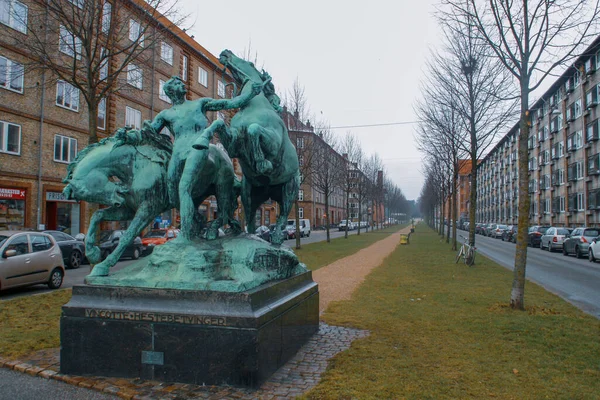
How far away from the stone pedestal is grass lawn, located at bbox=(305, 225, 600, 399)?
2.26 ft

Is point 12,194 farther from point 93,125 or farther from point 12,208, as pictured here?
point 93,125

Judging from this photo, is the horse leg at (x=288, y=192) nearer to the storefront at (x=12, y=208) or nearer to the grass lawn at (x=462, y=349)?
the grass lawn at (x=462, y=349)

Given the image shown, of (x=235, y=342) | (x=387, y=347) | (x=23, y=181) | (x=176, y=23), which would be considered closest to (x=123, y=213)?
(x=235, y=342)

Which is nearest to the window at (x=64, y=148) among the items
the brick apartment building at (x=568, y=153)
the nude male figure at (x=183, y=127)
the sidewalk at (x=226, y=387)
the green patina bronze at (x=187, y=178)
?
the green patina bronze at (x=187, y=178)

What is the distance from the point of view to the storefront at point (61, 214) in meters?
26.1

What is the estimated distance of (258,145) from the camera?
488 centimetres

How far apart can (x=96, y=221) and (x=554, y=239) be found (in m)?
30.6

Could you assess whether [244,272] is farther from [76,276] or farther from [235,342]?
[76,276]

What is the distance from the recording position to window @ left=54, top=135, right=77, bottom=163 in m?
26.0

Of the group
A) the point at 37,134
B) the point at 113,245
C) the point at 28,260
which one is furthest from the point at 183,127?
the point at 37,134

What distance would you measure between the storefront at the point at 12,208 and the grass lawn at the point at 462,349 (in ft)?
66.6

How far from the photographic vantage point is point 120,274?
4797 millimetres

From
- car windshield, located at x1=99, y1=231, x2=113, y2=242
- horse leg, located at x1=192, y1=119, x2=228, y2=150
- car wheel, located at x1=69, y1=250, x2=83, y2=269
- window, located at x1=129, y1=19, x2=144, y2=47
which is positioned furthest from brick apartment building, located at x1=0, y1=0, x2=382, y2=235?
horse leg, located at x1=192, y1=119, x2=228, y2=150

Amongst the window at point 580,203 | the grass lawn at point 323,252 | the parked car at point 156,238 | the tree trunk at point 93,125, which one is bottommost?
the grass lawn at point 323,252
